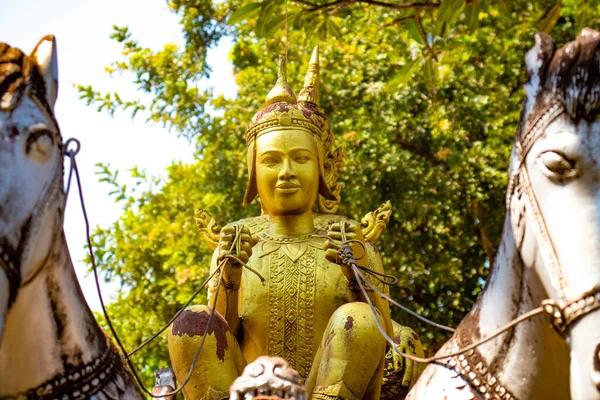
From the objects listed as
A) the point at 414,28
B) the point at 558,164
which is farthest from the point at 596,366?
the point at 414,28

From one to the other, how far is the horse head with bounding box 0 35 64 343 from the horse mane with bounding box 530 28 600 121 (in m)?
1.95

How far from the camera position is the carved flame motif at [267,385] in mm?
4496

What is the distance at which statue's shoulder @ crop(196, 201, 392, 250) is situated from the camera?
7277 mm

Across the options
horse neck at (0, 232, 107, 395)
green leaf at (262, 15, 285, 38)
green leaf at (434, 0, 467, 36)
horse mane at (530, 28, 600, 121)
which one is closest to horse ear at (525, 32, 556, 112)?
horse mane at (530, 28, 600, 121)

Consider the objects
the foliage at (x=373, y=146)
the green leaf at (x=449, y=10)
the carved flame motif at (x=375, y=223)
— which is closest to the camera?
the carved flame motif at (x=375, y=223)

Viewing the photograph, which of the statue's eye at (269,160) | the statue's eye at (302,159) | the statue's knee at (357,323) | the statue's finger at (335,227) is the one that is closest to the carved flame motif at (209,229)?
the statue's eye at (269,160)

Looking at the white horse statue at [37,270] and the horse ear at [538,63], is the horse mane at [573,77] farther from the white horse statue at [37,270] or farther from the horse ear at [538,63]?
the white horse statue at [37,270]

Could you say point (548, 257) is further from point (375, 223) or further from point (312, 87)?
point (312, 87)

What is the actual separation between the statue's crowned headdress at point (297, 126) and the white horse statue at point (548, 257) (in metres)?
2.39

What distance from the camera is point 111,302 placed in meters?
15.0

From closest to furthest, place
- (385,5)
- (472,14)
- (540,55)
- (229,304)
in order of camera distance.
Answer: (540,55) < (229,304) < (385,5) < (472,14)

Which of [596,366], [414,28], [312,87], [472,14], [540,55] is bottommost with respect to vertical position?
[596,366]

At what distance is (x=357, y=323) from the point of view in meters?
6.09

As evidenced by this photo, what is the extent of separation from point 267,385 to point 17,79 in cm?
152
